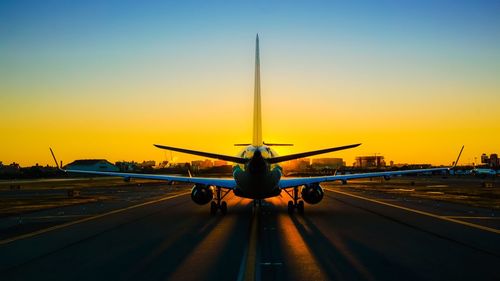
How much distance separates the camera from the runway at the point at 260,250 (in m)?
11.5

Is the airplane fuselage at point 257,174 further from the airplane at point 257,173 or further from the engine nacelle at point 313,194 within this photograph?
the engine nacelle at point 313,194

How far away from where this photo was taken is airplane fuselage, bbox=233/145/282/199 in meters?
21.4

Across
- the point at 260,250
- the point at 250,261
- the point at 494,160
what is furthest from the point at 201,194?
the point at 494,160

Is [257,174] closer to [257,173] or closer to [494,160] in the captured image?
[257,173]

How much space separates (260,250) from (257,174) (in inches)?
283

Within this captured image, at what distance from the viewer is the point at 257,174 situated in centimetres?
2186

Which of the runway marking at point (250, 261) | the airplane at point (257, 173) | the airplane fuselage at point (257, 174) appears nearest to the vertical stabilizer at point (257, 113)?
the airplane at point (257, 173)

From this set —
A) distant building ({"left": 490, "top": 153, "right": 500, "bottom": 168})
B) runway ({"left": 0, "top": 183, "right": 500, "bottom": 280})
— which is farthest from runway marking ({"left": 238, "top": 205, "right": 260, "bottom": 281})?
distant building ({"left": 490, "top": 153, "right": 500, "bottom": 168})

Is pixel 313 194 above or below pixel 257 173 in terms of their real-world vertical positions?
below

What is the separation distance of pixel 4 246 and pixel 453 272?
47.7 ft

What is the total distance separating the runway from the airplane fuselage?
165 centimetres

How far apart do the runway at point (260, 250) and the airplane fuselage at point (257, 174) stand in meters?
1.65

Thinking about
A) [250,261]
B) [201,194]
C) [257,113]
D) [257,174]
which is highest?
[257,113]

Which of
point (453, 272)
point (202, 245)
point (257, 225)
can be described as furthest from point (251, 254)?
point (257, 225)
